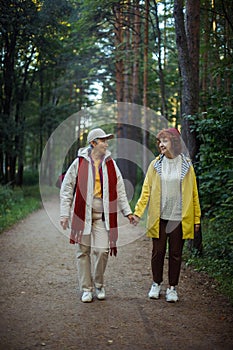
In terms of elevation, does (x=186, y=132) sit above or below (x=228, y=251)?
above

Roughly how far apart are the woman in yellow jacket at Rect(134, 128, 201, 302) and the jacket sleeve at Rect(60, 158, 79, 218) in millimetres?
950

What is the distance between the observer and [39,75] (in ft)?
87.4

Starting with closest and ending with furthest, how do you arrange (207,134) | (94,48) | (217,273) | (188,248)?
(217,273) < (207,134) < (188,248) < (94,48)

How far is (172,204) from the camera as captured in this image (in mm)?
6180

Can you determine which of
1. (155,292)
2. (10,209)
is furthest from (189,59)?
(10,209)

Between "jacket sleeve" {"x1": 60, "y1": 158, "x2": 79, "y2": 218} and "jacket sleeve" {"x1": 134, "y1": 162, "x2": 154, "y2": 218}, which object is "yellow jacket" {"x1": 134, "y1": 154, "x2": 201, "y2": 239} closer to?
"jacket sleeve" {"x1": 134, "y1": 162, "x2": 154, "y2": 218}

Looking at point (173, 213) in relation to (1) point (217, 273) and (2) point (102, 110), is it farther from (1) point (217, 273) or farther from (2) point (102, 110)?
(2) point (102, 110)

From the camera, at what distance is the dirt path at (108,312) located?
463 cm

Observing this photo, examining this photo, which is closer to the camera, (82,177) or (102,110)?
(82,177)

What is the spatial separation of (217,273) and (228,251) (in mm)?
1201

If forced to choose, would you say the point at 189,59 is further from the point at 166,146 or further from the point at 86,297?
the point at 86,297

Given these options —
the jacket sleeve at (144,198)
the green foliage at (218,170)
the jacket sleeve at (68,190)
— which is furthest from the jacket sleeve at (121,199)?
the green foliage at (218,170)

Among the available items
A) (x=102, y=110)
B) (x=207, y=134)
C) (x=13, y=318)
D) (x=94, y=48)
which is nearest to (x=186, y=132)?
(x=207, y=134)

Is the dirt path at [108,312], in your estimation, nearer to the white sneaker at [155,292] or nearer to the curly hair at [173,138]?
the white sneaker at [155,292]
